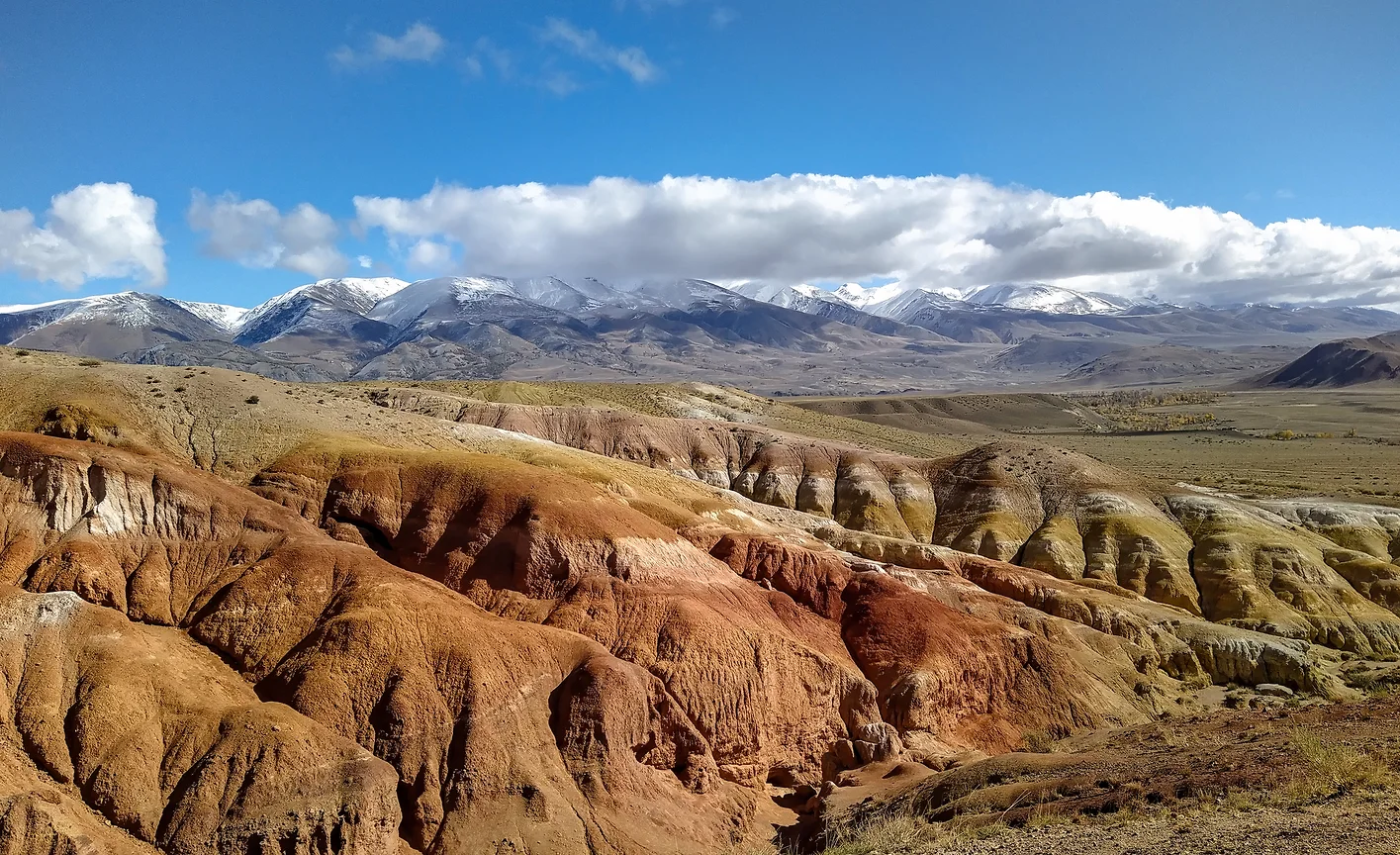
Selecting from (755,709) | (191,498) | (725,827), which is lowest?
(725,827)

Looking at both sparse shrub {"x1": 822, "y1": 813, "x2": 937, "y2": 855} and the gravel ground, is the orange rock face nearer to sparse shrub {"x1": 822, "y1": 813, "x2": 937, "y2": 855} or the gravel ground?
sparse shrub {"x1": 822, "y1": 813, "x2": 937, "y2": 855}

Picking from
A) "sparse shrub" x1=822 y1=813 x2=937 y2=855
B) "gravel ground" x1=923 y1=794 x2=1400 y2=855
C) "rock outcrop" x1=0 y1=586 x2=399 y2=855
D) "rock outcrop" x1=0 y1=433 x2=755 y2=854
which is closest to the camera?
"gravel ground" x1=923 y1=794 x2=1400 y2=855

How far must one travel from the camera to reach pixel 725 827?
28.9m

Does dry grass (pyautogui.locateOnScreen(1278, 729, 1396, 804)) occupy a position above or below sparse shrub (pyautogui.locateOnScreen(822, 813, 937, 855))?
above

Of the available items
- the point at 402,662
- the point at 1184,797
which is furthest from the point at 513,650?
the point at 1184,797

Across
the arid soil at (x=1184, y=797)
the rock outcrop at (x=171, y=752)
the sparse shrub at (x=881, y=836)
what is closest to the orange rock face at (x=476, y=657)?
the rock outcrop at (x=171, y=752)

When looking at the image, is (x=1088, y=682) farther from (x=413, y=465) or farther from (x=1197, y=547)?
(x=413, y=465)

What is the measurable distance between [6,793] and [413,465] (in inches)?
788

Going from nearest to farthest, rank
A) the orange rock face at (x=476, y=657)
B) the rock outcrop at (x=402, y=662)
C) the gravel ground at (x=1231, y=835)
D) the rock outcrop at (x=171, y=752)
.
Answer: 1. the gravel ground at (x=1231, y=835)
2. the rock outcrop at (x=171, y=752)
3. the orange rock face at (x=476, y=657)
4. the rock outcrop at (x=402, y=662)

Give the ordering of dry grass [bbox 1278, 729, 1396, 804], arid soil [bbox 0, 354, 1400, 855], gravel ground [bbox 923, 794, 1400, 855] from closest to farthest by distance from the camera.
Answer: gravel ground [bbox 923, 794, 1400, 855], dry grass [bbox 1278, 729, 1396, 804], arid soil [bbox 0, 354, 1400, 855]

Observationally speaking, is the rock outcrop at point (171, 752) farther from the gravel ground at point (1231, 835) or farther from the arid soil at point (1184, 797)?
the gravel ground at point (1231, 835)

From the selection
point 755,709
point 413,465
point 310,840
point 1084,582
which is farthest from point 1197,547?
point 310,840

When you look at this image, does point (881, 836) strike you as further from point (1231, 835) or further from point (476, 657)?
point (476, 657)

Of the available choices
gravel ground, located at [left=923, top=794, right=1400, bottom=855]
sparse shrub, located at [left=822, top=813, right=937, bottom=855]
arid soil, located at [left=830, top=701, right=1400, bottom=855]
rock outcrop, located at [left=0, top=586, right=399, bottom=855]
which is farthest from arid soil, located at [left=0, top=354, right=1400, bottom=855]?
gravel ground, located at [left=923, top=794, right=1400, bottom=855]
